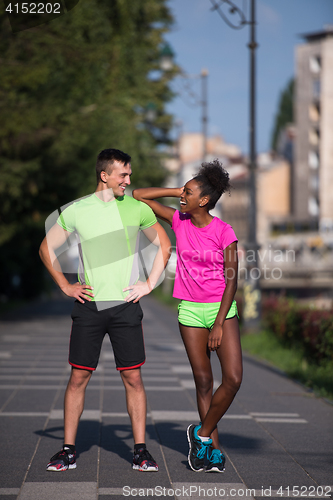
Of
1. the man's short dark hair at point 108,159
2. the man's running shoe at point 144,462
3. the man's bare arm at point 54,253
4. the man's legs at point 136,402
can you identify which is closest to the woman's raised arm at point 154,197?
the man's short dark hair at point 108,159

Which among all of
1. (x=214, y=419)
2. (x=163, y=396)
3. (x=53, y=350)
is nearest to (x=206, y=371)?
(x=214, y=419)

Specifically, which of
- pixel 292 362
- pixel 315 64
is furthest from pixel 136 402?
pixel 315 64

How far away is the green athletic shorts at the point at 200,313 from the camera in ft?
14.5

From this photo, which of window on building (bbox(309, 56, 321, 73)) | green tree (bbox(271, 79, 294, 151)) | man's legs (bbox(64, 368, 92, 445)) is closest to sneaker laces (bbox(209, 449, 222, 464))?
man's legs (bbox(64, 368, 92, 445))

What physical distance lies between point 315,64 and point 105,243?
68104mm

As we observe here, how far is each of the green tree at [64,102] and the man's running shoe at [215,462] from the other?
13895 mm

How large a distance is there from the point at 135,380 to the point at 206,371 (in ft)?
1.55

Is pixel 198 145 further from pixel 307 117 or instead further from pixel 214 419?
pixel 214 419

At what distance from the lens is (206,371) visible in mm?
4539

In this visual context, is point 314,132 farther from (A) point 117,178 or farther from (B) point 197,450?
(B) point 197,450

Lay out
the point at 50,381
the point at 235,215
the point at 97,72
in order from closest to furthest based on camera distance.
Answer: the point at 50,381
the point at 97,72
the point at 235,215

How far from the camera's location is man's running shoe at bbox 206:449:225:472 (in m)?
4.49

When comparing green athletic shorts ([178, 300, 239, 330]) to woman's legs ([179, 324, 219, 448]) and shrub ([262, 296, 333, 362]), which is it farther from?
shrub ([262, 296, 333, 362])

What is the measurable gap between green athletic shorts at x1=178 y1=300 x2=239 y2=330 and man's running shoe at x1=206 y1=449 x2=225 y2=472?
0.82 metres
